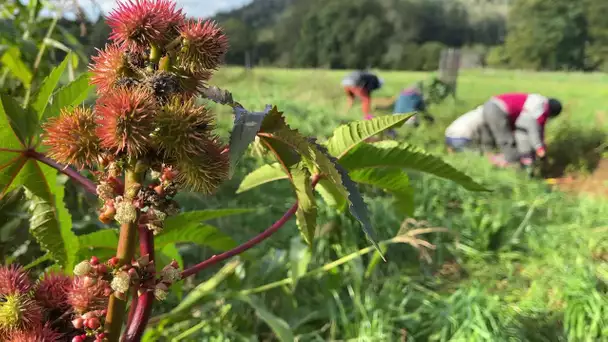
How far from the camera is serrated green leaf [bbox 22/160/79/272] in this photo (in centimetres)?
78

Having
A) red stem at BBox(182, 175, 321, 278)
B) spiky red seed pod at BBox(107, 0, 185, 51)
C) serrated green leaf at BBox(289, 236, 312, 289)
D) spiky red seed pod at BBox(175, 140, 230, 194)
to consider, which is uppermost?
spiky red seed pod at BBox(107, 0, 185, 51)

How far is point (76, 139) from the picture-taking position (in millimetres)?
520

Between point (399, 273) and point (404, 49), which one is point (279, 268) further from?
point (404, 49)

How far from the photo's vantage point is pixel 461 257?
8.95 feet

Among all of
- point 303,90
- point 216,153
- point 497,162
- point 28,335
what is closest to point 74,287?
point 28,335

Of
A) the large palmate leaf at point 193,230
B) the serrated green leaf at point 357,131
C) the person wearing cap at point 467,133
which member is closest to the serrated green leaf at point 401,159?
the serrated green leaf at point 357,131

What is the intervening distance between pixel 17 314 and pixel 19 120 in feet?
0.97

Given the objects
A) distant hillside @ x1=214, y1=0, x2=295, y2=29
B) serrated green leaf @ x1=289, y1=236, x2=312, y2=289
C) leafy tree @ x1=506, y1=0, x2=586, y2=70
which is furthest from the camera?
leafy tree @ x1=506, y1=0, x2=586, y2=70

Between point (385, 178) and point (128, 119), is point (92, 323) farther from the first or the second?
point (385, 178)

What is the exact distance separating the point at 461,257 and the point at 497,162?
10.2 feet

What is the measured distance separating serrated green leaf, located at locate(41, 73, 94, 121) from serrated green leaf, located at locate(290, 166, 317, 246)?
0.32 m

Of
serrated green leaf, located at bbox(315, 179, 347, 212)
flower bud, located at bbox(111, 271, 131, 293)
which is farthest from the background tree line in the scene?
flower bud, located at bbox(111, 271, 131, 293)

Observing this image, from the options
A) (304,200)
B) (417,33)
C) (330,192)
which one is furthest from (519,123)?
(417,33)

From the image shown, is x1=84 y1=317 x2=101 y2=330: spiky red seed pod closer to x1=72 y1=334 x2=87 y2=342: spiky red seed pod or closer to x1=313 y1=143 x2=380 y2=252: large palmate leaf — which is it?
x1=72 y1=334 x2=87 y2=342: spiky red seed pod
